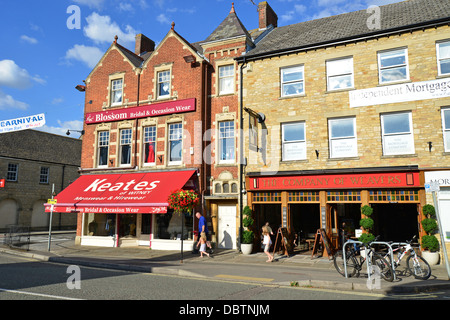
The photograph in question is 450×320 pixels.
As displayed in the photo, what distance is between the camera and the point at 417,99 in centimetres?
1424

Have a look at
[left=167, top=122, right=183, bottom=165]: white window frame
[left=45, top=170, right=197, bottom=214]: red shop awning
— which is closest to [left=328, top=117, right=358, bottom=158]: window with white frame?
[left=45, top=170, right=197, bottom=214]: red shop awning

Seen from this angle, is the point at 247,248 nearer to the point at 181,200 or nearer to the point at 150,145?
the point at 181,200

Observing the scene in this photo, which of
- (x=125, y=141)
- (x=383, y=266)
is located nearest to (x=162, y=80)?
(x=125, y=141)

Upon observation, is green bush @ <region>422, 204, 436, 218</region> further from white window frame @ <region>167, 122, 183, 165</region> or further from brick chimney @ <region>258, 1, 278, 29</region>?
brick chimney @ <region>258, 1, 278, 29</region>

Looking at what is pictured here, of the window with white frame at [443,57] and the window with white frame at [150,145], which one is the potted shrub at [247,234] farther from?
the window with white frame at [443,57]

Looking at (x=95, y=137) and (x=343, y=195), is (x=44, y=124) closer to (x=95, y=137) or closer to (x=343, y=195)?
(x=95, y=137)

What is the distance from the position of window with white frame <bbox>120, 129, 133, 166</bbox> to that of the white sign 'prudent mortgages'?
12391mm

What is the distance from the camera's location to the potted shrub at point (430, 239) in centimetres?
1294

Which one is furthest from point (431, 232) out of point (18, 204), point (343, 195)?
point (18, 204)

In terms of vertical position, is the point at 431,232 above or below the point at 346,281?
above

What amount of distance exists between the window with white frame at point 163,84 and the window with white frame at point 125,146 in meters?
2.87

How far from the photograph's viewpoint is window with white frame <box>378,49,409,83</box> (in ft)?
48.7

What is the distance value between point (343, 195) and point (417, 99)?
16.3ft

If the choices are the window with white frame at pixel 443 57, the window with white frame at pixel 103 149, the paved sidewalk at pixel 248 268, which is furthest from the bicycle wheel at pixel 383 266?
the window with white frame at pixel 103 149
